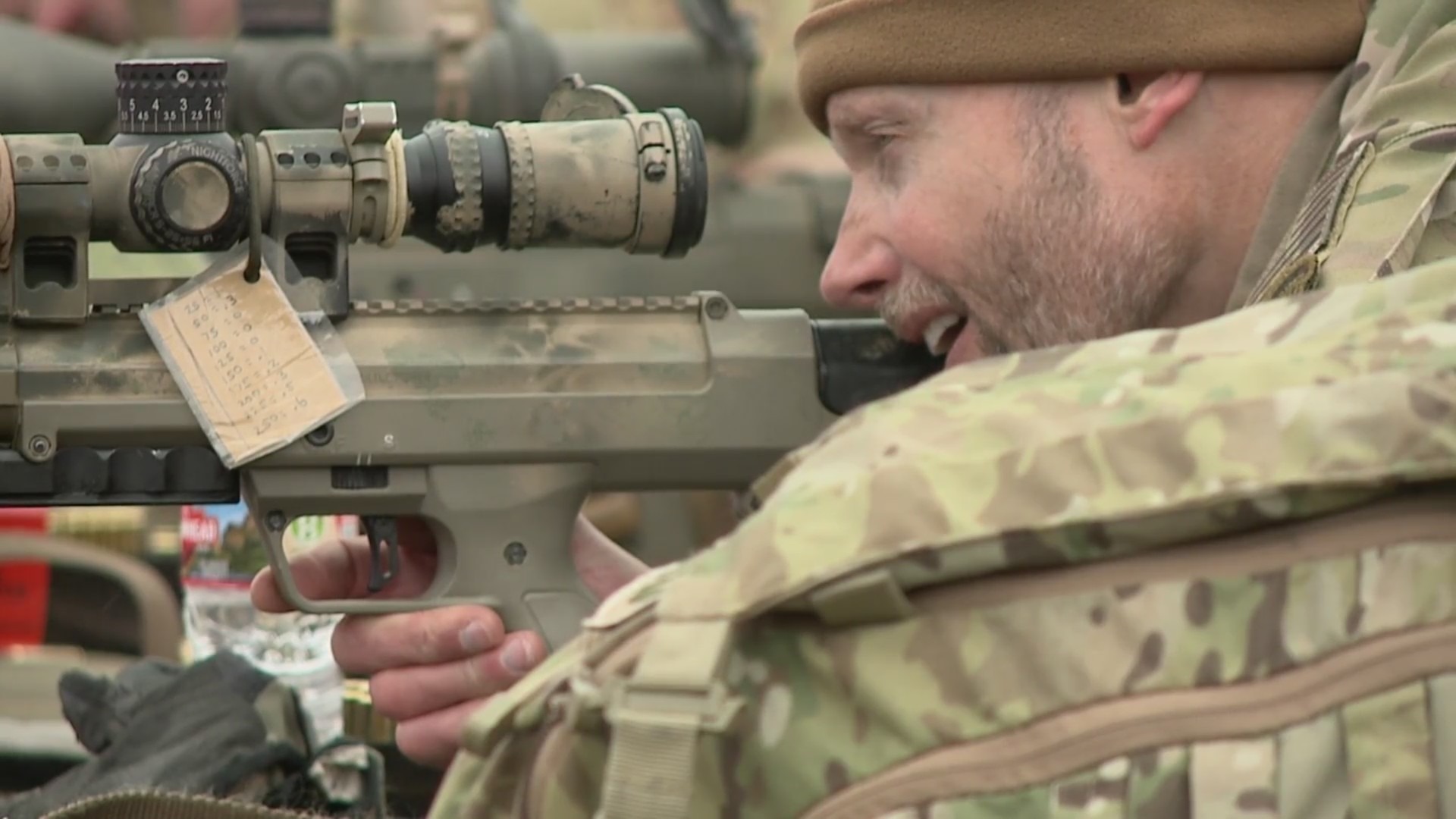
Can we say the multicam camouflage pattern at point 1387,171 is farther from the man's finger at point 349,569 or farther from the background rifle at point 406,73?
the background rifle at point 406,73

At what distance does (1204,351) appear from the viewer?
4.20 ft

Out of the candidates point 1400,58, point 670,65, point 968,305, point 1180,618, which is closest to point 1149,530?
point 1180,618

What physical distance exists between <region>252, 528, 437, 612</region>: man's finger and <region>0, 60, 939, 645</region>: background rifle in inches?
3.1

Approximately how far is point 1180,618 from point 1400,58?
39.9 inches

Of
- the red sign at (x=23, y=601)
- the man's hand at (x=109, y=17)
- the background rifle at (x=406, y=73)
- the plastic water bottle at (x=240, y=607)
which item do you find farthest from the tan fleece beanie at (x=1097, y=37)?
the man's hand at (x=109, y=17)

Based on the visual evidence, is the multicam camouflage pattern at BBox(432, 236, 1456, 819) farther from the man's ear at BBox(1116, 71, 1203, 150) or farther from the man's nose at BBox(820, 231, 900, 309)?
the man's nose at BBox(820, 231, 900, 309)

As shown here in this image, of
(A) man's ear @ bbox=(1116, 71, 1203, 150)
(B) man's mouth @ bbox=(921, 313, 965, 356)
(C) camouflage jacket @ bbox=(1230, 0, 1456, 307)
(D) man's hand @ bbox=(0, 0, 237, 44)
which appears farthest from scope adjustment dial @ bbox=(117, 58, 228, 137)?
(D) man's hand @ bbox=(0, 0, 237, 44)

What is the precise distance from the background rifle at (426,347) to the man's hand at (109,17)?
4.40 meters

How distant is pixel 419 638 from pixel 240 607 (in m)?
0.85

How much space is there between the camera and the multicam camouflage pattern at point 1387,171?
1869 mm

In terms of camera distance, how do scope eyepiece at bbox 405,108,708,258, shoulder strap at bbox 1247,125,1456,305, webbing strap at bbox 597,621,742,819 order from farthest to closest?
scope eyepiece at bbox 405,108,708,258 → shoulder strap at bbox 1247,125,1456,305 → webbing strap at bbox 597,621,742,819

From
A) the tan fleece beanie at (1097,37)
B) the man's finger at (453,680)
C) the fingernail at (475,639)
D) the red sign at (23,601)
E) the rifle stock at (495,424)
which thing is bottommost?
the man's finger at (453,680)

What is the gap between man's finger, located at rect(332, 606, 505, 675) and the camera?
7.75 feet

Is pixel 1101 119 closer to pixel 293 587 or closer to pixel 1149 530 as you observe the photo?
pixel 293 587
